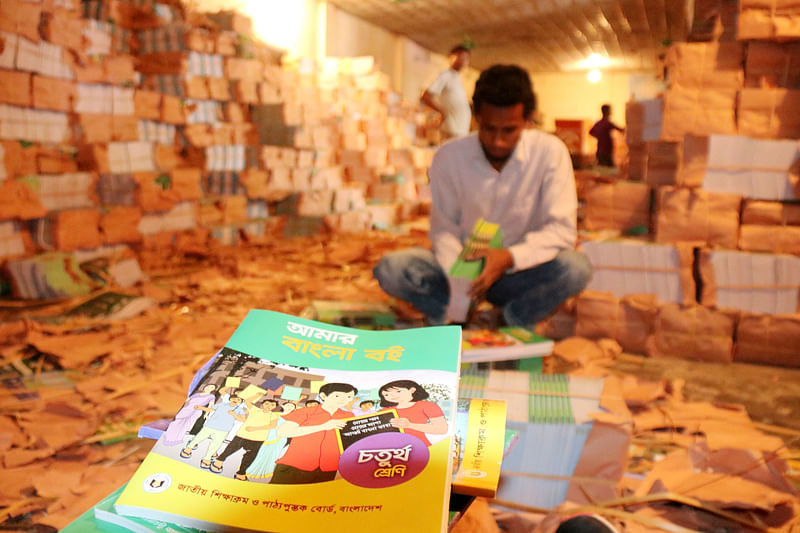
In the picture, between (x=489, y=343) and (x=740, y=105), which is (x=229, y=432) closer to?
(x=489, y=343)

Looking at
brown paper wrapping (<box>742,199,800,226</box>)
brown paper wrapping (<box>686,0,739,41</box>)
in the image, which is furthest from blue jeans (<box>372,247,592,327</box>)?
brown paper wrapping (<box>686,0,739,41</box>)

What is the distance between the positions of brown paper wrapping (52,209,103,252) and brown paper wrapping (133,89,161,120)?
1.00m

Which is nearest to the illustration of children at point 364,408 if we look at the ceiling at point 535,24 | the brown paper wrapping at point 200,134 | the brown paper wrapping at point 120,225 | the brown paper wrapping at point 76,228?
the brown paper wrapping at point 76,228

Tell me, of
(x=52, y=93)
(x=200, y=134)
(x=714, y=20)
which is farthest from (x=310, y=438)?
(x=200, y=134)

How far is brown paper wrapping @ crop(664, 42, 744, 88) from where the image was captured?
2357 millimetres

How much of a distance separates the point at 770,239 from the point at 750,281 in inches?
7.1

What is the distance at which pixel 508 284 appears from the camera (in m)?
2.27

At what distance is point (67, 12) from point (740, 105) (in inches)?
154

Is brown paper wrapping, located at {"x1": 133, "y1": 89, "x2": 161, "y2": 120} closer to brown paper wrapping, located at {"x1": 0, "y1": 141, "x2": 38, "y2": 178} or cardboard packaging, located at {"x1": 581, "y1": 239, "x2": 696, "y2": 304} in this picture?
brown paper wrapping, located at {"x1": 0, "y1": 141, "x2": 38, "y2": 178}

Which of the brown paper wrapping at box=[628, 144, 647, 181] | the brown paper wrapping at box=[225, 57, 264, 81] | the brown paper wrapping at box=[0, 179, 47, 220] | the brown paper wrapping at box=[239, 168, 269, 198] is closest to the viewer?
the brown paper wrapping at box=[628, 144, 647, 181]

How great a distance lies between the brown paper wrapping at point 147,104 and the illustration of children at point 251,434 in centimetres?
434

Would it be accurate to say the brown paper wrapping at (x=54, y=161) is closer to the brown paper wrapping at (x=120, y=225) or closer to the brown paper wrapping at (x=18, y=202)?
the brown paper wrapping at (x=18, y=202)

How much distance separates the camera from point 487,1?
9305 mm

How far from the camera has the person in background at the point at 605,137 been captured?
812 cm
